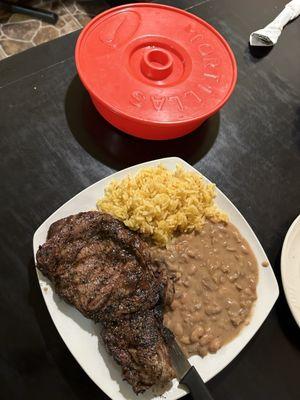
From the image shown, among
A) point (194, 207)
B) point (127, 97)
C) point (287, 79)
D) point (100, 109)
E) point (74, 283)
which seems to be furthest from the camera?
point (287, 79)

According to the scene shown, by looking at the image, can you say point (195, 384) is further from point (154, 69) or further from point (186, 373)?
point (154, 69)

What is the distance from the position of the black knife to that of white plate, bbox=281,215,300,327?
1.59 feet

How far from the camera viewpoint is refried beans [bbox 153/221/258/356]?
1459mm

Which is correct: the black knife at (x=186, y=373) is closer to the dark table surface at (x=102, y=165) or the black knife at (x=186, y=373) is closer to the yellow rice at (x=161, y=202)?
the dark table surface at (x=102, y=165)

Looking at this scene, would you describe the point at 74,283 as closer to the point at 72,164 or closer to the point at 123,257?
the point at 123,257

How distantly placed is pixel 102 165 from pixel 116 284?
670mm

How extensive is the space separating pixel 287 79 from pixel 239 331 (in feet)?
4.99

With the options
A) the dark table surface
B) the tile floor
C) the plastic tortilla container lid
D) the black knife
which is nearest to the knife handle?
the black knife

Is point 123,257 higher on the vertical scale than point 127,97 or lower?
lower

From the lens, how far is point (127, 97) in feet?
5.69

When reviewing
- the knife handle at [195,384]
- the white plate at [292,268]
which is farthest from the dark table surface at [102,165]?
the knife handle at [195,384]

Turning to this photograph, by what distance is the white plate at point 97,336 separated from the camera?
1348mm

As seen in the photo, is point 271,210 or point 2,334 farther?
point 271,210

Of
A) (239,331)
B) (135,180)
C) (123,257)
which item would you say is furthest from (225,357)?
(135,180)
